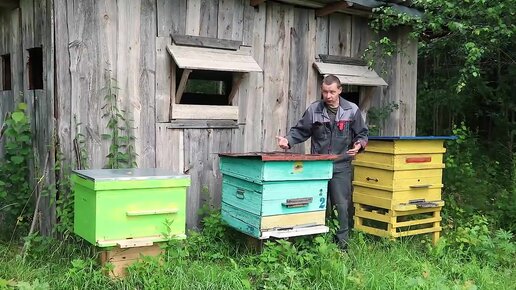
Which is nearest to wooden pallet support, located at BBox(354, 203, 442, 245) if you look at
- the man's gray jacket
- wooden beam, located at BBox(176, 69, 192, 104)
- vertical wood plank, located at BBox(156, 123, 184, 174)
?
the man's gray jacket

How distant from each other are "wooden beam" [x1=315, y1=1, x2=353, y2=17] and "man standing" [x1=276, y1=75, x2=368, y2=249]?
124 cm

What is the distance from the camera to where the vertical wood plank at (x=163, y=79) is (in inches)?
210

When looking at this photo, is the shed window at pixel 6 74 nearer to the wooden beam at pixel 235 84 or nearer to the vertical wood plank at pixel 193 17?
the vertical wood plank at pixel 193 17

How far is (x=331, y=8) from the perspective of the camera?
6.34 metres

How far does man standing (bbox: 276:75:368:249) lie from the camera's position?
→ 17.8 ft

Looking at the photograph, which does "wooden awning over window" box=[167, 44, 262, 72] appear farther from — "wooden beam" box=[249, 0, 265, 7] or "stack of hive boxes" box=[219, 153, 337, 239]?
"stack of hive boxes" box=[219, 153, 337, 239]

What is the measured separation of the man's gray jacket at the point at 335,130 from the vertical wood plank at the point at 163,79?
135 cm

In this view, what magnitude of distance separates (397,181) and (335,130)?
867 millimetres

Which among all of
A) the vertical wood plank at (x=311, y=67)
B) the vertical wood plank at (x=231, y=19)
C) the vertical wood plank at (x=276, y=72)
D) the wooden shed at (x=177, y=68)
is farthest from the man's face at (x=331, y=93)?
the vertical wood plank at (x=231, y=19)

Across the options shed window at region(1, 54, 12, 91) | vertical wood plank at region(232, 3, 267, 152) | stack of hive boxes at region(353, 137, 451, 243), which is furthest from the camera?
shed window at region(1, 54, 12, 91)

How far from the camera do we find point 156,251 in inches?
174

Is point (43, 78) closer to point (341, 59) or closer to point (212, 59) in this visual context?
point (212, 59)

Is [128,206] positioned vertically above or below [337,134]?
below

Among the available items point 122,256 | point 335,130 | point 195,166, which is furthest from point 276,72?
point 122,256
